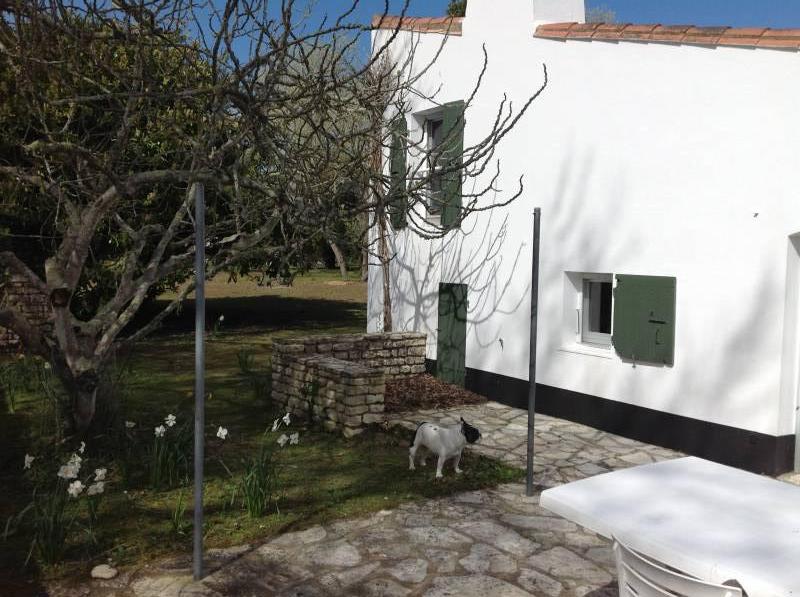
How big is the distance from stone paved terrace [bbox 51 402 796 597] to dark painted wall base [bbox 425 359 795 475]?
225 centimetres

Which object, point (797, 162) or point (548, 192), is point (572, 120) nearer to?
point (548, 192)

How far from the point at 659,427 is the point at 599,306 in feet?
5.68

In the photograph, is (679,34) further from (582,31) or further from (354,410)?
(354,410)

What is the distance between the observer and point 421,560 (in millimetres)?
4809

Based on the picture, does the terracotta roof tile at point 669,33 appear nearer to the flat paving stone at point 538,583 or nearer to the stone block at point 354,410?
the stone block at point 354,410

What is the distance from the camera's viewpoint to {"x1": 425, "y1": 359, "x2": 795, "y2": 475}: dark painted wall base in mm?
6750

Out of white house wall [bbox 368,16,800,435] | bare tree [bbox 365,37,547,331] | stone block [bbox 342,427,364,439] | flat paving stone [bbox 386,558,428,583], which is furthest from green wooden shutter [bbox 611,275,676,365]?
flat paving stone [bbox 386,558,428,583]

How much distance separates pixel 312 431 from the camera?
8250mm

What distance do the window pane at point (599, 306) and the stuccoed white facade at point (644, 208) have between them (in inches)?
9.8

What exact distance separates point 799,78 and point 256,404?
6977 mm

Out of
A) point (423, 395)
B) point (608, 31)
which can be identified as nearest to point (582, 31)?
point (608, 31)

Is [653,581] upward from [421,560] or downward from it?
upward

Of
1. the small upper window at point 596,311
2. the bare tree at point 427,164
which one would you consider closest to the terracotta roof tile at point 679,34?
the bare tree at point 427,164

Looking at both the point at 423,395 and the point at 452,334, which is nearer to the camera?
the point at 423,395
